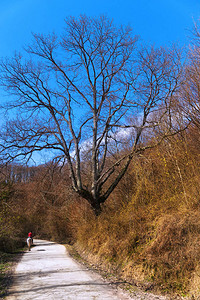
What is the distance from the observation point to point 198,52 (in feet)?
25.0

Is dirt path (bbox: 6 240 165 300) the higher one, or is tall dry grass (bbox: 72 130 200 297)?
tall dry grass (bbox: 72 130 200 297)

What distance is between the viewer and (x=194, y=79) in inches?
285

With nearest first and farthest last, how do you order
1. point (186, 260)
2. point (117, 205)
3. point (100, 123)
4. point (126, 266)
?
1. point (186, 260)
2. point (126, 266)
3. point (117, 205)
4. point (100, 123)

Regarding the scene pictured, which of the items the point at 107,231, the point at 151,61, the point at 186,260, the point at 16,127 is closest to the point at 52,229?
the point at 16,127

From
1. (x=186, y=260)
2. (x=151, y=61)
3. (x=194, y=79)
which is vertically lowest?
(x=186, y=260)

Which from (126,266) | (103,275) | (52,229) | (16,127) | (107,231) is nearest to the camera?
(126,266)

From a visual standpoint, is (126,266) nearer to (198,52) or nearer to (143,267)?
(143,267)

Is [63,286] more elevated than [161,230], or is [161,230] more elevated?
[161,230]

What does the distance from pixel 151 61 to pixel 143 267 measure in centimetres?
871

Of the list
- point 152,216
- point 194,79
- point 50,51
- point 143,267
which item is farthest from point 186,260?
point 50,51

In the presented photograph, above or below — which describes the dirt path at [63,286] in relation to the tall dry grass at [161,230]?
below

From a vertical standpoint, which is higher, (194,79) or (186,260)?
(194,79)

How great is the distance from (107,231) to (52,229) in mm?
16781

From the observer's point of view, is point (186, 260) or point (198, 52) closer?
point (186, 260)
